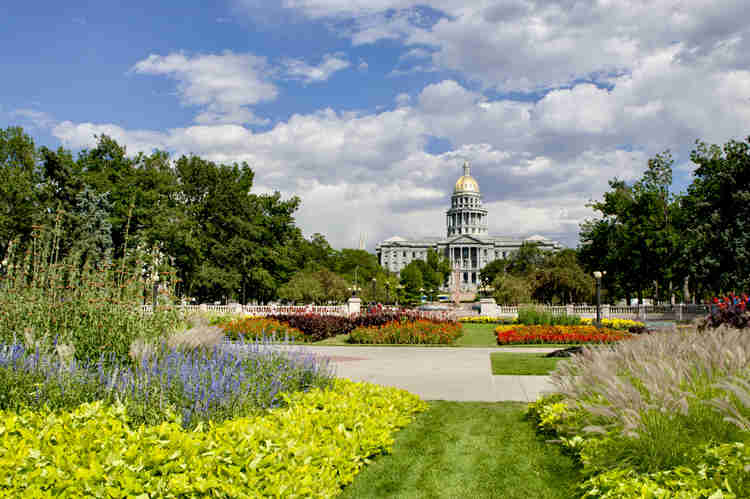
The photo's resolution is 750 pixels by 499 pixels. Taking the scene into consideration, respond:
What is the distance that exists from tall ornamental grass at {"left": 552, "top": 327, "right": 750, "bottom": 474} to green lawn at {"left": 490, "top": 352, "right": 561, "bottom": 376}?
6.40 meters

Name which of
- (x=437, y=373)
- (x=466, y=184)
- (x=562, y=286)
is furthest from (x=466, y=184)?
(x=437, y=373)

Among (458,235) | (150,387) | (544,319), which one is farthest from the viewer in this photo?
(458,235)

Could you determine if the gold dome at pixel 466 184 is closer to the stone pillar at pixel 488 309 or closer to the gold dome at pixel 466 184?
the gold dome at pixel 466 184

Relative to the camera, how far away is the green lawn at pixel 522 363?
1322cm

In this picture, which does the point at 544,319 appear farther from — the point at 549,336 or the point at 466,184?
the point at 466,184

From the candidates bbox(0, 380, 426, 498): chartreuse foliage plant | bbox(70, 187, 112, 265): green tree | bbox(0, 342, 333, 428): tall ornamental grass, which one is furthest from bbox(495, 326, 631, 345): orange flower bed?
bbox(70, 187, 112, 265): green tree

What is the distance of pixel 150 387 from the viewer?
6.08 meters

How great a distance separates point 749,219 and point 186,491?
4268 centimetres

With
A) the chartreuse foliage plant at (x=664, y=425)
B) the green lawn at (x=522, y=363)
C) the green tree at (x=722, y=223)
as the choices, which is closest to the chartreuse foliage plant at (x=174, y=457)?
the chartreuse foliage plant at (x=664, y=425)

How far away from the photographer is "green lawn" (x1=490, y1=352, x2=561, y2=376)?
13.2 metres

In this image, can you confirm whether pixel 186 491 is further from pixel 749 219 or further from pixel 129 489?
pixel 749 219

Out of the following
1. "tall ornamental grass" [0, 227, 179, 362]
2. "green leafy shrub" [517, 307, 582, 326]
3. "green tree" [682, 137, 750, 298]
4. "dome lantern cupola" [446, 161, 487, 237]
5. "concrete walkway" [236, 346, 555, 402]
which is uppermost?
"dome lantern cupola" [446, 161, 487, 237]

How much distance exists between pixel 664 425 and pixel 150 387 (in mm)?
5199

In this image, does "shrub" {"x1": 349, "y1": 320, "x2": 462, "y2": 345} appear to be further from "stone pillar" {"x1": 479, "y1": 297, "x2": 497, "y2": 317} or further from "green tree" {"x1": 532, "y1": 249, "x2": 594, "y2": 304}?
"green tree" {"x1": 532, "y1": 249, "x2": 594, "y2": 304}
